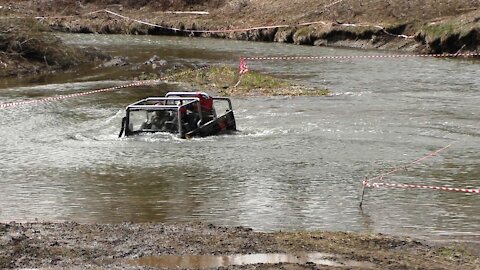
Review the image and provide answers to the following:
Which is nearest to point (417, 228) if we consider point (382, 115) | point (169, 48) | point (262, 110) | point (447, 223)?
point (447, 223)

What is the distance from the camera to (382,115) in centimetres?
2620

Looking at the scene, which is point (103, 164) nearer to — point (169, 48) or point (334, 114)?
point (334, 114)

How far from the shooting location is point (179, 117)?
2173cm

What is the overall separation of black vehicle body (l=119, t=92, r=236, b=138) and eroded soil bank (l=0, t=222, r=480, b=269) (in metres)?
8.80

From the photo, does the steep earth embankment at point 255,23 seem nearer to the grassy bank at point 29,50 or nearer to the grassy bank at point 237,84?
the grassy bank at point 29,50

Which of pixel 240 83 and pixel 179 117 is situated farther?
pixel 240 83

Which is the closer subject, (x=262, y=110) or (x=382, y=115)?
(x=382, y=115)

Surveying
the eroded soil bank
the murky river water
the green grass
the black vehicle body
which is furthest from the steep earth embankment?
the eroded soil bank

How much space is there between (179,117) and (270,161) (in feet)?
11.1

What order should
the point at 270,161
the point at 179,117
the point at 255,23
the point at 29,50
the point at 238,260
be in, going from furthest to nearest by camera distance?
the point at 255,23
the point at 29,50
the point at 179,117
the point at 270,161
the point at 238,260

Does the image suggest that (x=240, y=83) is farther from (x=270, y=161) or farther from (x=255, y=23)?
(x=255, y=23)

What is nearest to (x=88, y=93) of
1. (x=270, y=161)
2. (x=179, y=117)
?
(x=179, y=117)

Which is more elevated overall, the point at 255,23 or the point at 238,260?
the point at 238,260

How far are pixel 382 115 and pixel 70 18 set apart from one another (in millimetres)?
53002
